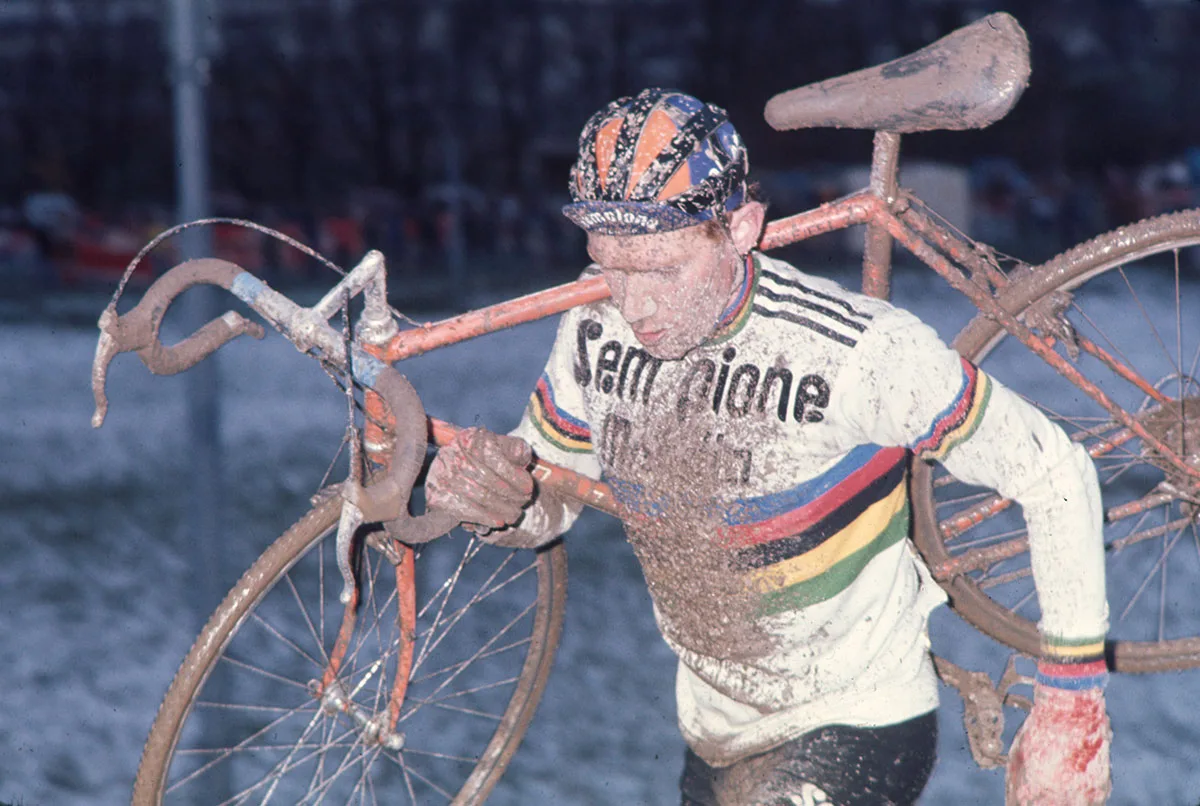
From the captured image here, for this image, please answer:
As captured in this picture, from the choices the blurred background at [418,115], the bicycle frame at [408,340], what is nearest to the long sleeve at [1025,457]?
the bicycle frame at [408,340]

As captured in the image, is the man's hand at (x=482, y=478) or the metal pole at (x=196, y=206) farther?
the metal pole at (x=196, y=206)

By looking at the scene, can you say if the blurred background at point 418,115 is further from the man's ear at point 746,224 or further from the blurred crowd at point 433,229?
the man's ear at point 746,224

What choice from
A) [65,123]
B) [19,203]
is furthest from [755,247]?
[65,123]

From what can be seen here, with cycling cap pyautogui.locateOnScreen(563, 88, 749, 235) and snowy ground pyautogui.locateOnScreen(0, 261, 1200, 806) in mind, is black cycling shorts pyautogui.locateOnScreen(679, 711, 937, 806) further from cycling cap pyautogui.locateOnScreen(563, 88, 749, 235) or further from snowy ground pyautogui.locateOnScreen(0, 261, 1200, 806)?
snowy ground pyautogui.locateOnScreen(0, 261, 1200, 806)

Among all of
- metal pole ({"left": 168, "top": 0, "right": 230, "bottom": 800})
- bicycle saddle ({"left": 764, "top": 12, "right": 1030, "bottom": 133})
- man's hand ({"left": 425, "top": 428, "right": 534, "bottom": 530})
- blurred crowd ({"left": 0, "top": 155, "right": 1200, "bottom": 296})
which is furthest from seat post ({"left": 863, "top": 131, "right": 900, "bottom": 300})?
blurred crowd ({"left": 0, "top": 155, "right": 1200, "bottom": 296})

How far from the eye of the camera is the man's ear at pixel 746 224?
2463mm

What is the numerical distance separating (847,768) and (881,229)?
3.98 ft

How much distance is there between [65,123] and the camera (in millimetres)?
27062

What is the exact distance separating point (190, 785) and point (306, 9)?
25.2 m

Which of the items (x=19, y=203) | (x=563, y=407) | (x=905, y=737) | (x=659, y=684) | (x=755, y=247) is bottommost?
(x=19, y=203)

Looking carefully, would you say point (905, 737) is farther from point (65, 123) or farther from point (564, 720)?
point (65, 123)

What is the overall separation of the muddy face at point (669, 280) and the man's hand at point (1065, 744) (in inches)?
32.8

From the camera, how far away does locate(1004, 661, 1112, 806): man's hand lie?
7.61 ft

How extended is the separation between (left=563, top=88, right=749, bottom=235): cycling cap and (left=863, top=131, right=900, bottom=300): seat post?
0.78m
